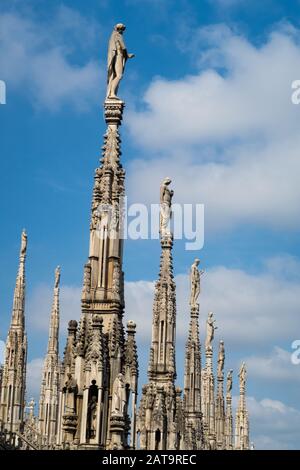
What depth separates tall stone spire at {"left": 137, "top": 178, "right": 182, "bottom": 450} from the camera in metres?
28.1

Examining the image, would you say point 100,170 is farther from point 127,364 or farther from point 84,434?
point 84,434

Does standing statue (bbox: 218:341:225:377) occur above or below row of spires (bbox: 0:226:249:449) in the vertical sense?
above

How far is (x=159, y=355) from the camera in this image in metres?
29.9

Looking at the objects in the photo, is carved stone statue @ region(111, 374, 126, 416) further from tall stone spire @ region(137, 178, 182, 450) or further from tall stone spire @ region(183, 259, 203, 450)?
tall stone spire @ region(183, 259, 203, 450)

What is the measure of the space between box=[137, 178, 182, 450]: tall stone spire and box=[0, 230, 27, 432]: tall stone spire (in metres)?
15.1

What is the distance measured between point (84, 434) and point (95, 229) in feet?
13.0

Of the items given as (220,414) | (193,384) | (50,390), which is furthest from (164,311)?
(220,414)

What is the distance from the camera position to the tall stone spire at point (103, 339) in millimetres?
17391

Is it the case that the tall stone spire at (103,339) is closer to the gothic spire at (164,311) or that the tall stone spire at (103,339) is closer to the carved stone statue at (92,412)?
the carved stone statue at (92,412)

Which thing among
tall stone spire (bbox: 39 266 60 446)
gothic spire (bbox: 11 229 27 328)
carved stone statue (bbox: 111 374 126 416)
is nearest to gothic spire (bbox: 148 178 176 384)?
carved stone statue (bbox: 111 374 126 416)

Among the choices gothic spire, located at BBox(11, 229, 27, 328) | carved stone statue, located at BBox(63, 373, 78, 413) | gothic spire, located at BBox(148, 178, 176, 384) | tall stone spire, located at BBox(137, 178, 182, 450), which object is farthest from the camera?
gothic spire, located at BBox(11, 229, 27, 328)

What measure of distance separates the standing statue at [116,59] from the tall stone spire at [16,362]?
26.9 meters

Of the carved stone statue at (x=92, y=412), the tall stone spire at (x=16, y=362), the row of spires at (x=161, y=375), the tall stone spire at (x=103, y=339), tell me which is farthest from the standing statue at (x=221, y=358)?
the carved stone statue at (x=92, y=412)
